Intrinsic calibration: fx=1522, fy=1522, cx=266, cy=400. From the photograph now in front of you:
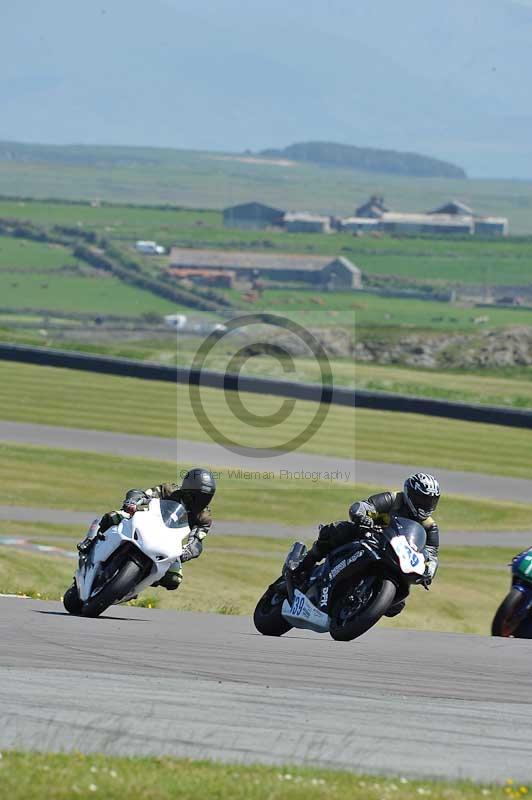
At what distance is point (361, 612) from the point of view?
42.2ft

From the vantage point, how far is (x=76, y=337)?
10788cm

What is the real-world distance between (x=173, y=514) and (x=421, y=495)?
2.38 metres

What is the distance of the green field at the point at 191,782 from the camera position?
7.32m

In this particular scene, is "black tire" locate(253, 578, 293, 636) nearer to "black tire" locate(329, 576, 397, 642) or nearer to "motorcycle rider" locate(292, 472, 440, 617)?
"motorcycle rider" locate(292, 472, 440, 617)

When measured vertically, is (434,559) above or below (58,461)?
above

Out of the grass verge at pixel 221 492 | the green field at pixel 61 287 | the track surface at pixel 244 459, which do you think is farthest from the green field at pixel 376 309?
the grass verge at pixel 221 492

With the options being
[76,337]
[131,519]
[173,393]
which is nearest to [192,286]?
[76,337]

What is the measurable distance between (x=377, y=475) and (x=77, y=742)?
31877 millimetres

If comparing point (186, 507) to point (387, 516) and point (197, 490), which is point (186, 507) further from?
point (387, 516)

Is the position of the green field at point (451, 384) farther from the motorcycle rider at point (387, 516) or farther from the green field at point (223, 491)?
the motorcycle rider at point (387, 516)

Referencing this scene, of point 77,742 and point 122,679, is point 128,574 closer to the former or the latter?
point 122,679

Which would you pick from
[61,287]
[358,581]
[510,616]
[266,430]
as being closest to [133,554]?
[358,581]

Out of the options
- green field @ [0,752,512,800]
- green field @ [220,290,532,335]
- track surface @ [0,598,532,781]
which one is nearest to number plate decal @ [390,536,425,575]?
track surface @ [0,598,532,781]

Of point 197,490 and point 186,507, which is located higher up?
point 197,490
